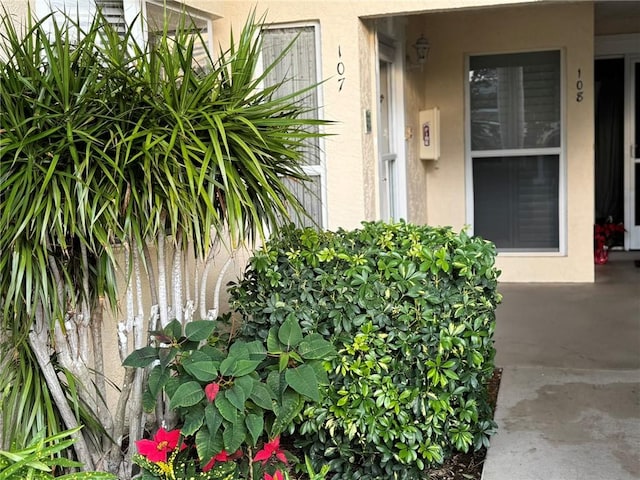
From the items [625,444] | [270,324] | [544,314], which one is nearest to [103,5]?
[270,324]

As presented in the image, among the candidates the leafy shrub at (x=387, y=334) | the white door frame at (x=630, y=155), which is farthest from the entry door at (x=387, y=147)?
the white door frame at (x=630, y=155)

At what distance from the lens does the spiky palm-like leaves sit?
2605 mm

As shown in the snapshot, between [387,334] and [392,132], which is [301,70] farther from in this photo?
[387,334]

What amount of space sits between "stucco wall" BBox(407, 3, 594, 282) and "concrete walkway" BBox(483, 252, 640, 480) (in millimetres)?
376

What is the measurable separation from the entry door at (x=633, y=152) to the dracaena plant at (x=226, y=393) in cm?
688

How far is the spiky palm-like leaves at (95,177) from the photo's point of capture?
261 cm

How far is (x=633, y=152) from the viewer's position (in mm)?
8773

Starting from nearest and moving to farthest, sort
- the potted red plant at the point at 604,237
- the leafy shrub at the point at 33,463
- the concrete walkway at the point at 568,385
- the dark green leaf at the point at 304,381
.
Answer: the leafy shrub at the point at 33,463 → the dark green leaf at the point at 304,381 → the concrete walkway at the point at 568,385 → the potted red plant at the point at 604,237

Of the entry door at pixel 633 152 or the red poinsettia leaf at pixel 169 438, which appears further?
the entry door at pixel 633 152

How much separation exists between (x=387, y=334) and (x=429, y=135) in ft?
13.7

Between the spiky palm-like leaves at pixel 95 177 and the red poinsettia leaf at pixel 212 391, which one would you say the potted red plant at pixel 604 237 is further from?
the red poinsettia leaf at pixel 212 391

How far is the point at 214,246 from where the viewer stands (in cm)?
312

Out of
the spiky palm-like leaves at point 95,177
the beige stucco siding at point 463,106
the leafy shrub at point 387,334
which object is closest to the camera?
the spiky palm-like leaves at point 95,177

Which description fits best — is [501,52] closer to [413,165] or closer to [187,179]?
[413,165]
